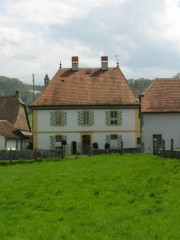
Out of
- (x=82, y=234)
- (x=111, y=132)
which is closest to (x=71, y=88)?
(x=111, y=132)

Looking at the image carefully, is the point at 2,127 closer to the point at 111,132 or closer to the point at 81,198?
the point at 111,132

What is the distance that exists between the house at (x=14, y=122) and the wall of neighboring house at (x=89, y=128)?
10.0 feet

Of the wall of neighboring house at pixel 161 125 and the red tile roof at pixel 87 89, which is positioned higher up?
the red tile roof at pixel 87 89

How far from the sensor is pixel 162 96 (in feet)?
150

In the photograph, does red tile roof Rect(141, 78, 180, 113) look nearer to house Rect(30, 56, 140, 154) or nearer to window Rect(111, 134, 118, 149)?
house Rect(30, 56, 140, 154)

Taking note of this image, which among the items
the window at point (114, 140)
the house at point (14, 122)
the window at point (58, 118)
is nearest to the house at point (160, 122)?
the window at point (114, 140)

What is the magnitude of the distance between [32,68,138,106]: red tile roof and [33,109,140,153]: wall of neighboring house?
112 cm

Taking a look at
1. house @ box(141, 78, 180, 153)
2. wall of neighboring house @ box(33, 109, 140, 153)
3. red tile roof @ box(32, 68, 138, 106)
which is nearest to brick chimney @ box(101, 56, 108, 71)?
red tile roof @ box(32, 68, 138, 106)

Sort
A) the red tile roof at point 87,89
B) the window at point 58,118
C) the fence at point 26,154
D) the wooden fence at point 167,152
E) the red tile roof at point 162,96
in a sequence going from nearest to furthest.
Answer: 1. the wooden fence at point 167,152
2. the fence at point 26,154
3. the red tile roof at point 162,96
4. the window at point 58,118
5. the red tile roof at point 87,89

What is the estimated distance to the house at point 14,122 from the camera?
5050 cm

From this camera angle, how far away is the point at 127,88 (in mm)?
51406

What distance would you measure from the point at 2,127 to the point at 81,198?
36435 millimetres

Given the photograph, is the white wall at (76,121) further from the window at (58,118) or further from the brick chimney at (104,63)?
the brick chimney at (104,63)

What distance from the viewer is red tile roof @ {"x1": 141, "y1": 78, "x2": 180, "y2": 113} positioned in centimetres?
4406
